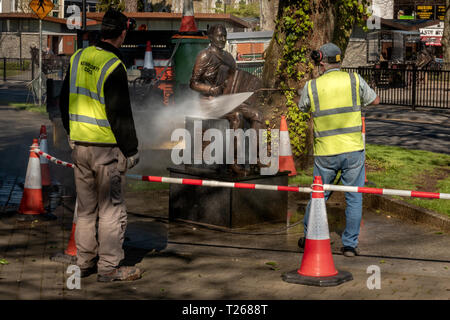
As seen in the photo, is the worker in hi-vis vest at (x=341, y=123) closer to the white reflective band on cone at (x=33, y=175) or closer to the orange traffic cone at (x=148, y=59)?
the white reflective band on cone at (x=33, y=175)

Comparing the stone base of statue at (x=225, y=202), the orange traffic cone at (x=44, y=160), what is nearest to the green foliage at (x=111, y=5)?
the orange traffic cone at (x=44, y=160)

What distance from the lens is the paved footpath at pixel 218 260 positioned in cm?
584

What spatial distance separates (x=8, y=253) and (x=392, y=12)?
69.4 metres

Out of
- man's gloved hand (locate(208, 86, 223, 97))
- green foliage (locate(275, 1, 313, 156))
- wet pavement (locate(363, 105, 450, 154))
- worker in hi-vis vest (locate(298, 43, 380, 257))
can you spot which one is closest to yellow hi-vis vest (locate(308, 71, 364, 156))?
worker in hi-vis vest (locate(298, 43, 380, 257))

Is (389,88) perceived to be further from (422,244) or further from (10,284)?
(10,284)

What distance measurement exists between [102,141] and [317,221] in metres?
1.82

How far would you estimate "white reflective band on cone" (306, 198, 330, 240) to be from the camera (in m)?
6.15

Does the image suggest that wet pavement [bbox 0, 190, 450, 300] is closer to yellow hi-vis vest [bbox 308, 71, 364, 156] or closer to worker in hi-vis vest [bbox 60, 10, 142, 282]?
worker in hi-vis vest [bbox 60, 10, 142, 282]

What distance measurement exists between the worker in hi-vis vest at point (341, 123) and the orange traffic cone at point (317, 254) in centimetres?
98

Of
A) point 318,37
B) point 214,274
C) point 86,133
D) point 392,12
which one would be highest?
point 392,12

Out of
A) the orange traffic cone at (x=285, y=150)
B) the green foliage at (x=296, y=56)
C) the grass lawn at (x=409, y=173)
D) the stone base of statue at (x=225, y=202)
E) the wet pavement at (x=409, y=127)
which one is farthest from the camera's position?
the wet pavement at (x=409, y=127)

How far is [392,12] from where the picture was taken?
2857 inches
